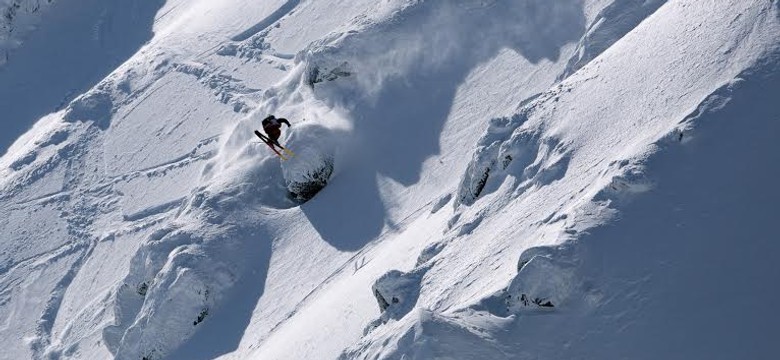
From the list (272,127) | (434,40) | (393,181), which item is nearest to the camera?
(272,127)

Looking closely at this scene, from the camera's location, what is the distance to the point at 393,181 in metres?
21.0

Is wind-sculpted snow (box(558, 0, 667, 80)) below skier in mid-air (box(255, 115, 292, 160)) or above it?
below

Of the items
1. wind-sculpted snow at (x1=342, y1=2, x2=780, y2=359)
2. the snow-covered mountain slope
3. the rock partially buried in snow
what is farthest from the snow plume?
wind-sculpted snow at (x1=342, y1=2, x2=780, y2=359)

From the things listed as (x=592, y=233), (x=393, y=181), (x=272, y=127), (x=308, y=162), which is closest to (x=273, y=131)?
(x=272, y=127)

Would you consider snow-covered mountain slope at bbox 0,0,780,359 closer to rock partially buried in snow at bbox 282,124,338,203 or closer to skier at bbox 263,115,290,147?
rock partially buried in snow at bbox 282,124,338,203

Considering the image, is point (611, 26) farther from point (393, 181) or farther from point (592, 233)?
point (592, 233)

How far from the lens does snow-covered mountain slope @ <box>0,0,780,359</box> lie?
39.9ft

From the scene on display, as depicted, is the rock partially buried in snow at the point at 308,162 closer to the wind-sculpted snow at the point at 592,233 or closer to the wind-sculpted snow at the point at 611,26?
the wind-sculpted snow at the point at 611,26

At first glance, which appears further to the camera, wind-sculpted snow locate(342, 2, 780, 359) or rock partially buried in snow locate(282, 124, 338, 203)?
rock partially buried in snow locate(282, 124, 338, 203)

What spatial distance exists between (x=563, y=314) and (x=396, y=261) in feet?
19.0

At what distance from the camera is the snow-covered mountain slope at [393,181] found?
39.9ft

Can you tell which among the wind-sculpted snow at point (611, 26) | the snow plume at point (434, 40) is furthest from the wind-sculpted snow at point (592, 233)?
the snow plume at point (434, 40)

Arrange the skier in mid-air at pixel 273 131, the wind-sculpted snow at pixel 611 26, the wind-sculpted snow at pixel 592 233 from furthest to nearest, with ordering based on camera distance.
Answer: the skier in mid-air at pixel 273 131 → the wind-sculpted snow at pixel 611 26 → the wind-sculpted snow at pixel 592 233

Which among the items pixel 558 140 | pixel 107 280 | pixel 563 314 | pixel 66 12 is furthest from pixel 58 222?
pixel 563 314
